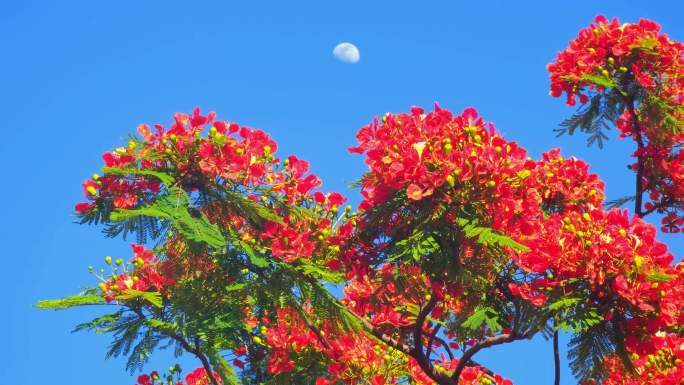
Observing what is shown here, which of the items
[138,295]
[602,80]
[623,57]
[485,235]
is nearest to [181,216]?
[138,295]

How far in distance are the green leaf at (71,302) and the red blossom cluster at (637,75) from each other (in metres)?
4.99

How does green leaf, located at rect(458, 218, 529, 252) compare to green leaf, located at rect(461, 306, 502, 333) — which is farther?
green leaf, located at rect(461, 306, 502, 333)

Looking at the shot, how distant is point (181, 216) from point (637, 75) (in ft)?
15.8

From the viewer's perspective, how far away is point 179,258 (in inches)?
253

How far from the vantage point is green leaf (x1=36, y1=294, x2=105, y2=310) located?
6594mm

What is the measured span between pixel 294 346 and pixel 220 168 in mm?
1787

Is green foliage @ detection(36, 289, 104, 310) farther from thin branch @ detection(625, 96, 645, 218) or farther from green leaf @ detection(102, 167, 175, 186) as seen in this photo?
thin branch @ detection(625, 96, 645, 218)

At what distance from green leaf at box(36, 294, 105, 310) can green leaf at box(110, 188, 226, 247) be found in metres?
1.44

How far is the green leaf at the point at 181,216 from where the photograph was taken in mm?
5449

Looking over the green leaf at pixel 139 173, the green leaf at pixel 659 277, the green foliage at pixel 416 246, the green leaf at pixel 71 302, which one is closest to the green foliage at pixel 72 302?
the green leaf at pixel 71 302

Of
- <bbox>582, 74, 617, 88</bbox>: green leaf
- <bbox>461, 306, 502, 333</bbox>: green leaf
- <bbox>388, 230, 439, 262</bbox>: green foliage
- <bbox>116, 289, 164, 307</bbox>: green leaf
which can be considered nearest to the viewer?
<bbox>388, 230, 439, 262</bbox>: green foliage

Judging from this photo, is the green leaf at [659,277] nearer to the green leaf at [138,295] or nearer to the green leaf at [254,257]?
the green leaf at [254,257]

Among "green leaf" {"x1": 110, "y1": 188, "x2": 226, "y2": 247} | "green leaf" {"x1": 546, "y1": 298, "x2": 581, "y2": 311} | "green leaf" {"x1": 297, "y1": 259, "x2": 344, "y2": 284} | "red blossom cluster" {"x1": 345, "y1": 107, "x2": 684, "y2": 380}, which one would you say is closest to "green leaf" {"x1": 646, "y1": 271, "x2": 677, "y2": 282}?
"red blossom cluster" {"x1": 345, "y1": 107, "x2": 684, "y2": 380}

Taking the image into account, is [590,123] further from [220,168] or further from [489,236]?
[220,168]
